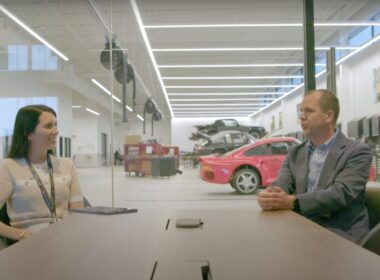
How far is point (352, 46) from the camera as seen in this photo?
563 cm

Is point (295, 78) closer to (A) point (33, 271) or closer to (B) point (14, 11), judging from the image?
(B) point (14, 11)

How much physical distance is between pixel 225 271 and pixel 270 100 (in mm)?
5290

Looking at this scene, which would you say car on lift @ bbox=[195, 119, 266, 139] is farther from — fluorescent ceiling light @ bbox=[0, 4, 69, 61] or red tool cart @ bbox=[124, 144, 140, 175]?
fluorescent ceiling light @ bbox=[0, 4, 69, 61]

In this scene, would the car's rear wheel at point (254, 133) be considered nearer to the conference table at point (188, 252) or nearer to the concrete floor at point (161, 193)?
the concrete floor at point (161, 193)

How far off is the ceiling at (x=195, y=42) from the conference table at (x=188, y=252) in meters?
3.89

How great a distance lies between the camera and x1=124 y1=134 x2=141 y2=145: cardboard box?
5083 millimetres

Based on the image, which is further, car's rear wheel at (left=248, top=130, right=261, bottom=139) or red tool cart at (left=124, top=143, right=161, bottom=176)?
car's rear wheel at (left=248, top=130, right=261, bottom=139)

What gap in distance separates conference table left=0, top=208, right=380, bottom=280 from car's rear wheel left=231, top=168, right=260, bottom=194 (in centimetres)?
563

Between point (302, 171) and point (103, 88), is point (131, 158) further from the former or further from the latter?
point (302, 171)

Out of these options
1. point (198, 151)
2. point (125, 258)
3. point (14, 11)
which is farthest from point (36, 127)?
point (14, 11)

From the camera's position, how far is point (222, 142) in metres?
5.69

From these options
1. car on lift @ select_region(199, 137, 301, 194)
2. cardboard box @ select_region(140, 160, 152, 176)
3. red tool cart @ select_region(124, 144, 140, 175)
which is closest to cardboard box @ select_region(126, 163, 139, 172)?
red tool cart @ select_region(124, 144, 140, 175)

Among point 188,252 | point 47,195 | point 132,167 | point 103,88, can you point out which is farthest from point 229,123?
point 188,252

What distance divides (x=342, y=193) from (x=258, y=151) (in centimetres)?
527
